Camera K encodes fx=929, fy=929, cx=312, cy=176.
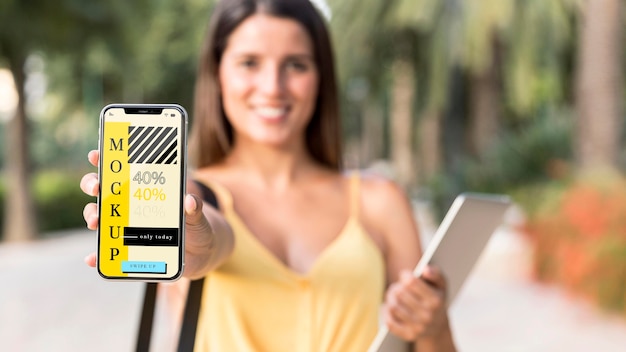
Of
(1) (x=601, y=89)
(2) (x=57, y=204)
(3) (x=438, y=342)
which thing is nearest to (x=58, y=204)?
(2) (x=57, y=204)

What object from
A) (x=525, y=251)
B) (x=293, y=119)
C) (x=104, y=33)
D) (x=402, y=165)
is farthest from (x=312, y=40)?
(x=402, y=165)

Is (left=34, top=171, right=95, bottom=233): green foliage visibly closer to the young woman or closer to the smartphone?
the young woman

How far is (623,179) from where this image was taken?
33.0 ft

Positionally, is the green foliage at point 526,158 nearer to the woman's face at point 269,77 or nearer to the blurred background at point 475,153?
the blurred background at point 475,153

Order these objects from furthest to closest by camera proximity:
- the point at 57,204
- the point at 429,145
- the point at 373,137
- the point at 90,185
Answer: the point at 373,137, the point at 429,145, the point at 57,204, the point at 90,185

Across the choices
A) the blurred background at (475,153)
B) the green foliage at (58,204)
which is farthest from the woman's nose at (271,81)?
the green foliage at (58,204)

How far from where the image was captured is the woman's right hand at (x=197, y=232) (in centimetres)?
124

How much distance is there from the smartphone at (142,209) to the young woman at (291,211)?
297 millimetres

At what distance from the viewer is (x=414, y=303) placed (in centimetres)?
166

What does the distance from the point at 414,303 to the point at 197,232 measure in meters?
0.50

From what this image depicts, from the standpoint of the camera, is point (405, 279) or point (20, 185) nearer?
point (405, 279)

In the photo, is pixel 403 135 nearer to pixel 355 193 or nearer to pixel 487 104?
pixel 487 104

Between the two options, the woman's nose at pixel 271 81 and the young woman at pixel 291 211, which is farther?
the woman's nose at pixel 271 81

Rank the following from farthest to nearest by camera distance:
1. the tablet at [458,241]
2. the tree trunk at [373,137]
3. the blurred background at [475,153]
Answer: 1. the tree trunk at [373,137]
2. the blurred background at [475,153]
3. the tablet at [458,241]
